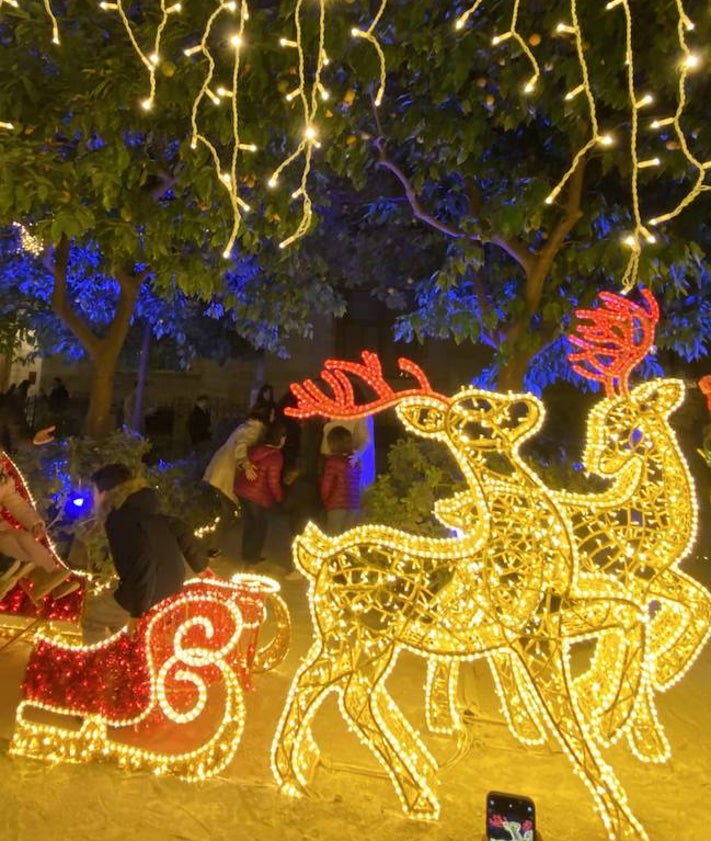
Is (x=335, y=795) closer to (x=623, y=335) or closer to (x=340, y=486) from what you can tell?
(x=623, y=335)

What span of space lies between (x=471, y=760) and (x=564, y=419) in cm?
1197

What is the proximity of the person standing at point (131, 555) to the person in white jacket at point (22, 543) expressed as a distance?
0.39 m

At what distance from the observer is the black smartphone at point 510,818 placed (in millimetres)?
2646

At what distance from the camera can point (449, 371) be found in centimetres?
1702

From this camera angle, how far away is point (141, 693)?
3420 mm

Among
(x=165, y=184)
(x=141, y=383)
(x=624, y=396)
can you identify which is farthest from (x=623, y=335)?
(x=141, y=383)

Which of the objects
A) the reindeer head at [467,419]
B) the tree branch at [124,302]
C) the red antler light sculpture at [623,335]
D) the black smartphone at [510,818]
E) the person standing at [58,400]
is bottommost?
the black smartphone at [510,818]

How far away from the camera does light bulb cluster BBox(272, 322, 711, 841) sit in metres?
2.99

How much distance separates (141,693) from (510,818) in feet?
5.88

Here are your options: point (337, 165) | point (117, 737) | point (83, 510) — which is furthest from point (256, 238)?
point (117, 737)

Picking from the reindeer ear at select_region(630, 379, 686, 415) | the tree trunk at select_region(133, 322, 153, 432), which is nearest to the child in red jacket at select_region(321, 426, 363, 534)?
the reindeer ear at select_region(630, 379, 686, 415)

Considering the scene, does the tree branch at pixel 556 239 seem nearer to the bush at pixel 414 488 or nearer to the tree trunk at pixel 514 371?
the tree trunk at pixel 514 371

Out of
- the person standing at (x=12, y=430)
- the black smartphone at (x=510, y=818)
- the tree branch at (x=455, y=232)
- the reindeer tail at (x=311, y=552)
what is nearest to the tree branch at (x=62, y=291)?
the person standing at (x=12, y=430)

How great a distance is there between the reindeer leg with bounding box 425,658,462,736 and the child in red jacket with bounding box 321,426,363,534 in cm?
268
